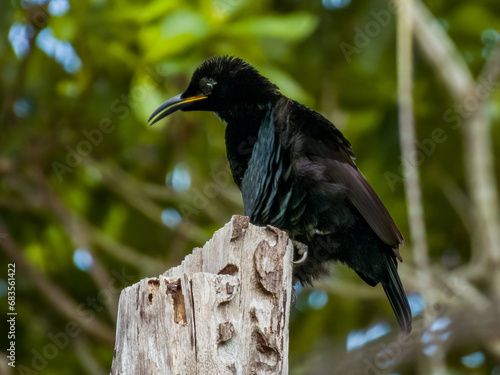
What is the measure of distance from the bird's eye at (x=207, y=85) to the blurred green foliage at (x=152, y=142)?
0.46 metres

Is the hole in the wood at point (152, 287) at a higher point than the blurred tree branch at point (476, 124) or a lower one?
lower

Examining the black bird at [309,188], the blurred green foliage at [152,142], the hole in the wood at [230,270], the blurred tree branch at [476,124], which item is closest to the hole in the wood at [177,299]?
the hole in the wood at [230,270]

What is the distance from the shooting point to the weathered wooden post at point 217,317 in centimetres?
243

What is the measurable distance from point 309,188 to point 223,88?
953mm

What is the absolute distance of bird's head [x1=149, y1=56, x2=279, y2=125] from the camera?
A: 4195 mm

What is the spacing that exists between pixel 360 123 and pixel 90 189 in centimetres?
244

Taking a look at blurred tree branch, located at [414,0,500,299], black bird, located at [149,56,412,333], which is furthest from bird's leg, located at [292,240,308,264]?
blurred tree branch, located at [414,0,500,299]

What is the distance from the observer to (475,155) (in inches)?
223

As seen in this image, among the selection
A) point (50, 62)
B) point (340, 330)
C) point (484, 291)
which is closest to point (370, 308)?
point (340, 330)

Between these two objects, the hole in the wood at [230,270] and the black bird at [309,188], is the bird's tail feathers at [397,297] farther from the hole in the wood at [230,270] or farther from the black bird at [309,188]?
the hole in the wood at [230,270]

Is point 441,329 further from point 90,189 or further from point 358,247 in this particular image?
point 90,189

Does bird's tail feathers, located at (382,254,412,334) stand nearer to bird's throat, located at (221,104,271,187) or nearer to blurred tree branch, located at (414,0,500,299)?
bird's throat, located at (221,104,271,187)

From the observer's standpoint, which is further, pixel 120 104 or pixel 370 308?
pixel 370 308

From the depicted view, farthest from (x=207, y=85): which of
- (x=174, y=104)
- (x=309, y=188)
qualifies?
(x=309, y=188)
